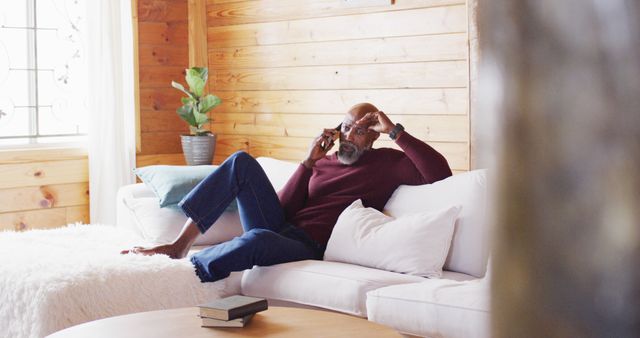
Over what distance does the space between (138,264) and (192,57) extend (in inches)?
104

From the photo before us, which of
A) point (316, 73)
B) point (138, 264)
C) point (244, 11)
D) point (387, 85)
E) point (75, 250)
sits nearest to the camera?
point (138, 264)

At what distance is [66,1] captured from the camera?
15.8 ft

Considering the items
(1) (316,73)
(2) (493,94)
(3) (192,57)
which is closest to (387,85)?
(1) (316,73)

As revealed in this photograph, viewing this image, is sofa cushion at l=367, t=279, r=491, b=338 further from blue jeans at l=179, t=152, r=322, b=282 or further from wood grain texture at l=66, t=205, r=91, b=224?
wood grain texture at l=66, t=205, r=91, b=224

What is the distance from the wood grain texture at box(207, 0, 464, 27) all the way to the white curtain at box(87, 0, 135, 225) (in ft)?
1.88

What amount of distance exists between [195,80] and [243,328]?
2.86 metres

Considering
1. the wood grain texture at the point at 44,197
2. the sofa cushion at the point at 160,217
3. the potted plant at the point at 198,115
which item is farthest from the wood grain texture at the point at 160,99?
the sofa cushion at the point at 160,217

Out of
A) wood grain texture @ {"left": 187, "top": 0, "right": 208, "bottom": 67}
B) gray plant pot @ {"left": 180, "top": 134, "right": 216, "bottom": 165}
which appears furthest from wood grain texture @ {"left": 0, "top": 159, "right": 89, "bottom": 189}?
wood grain texture @ {"left": 187, "top": 0, "right": 208, "bottom": 67}

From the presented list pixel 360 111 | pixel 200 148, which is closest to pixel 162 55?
pixel 200 148

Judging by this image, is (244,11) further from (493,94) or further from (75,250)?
(493,94)

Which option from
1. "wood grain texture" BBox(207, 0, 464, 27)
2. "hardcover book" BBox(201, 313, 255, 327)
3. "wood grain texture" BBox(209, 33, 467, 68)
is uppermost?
"wood grain texture" BBox(207, 0, 464, 27)

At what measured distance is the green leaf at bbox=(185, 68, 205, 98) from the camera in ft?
15.7

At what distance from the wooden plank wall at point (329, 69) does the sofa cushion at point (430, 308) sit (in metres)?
1.53

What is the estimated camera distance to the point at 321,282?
9.03 ft
